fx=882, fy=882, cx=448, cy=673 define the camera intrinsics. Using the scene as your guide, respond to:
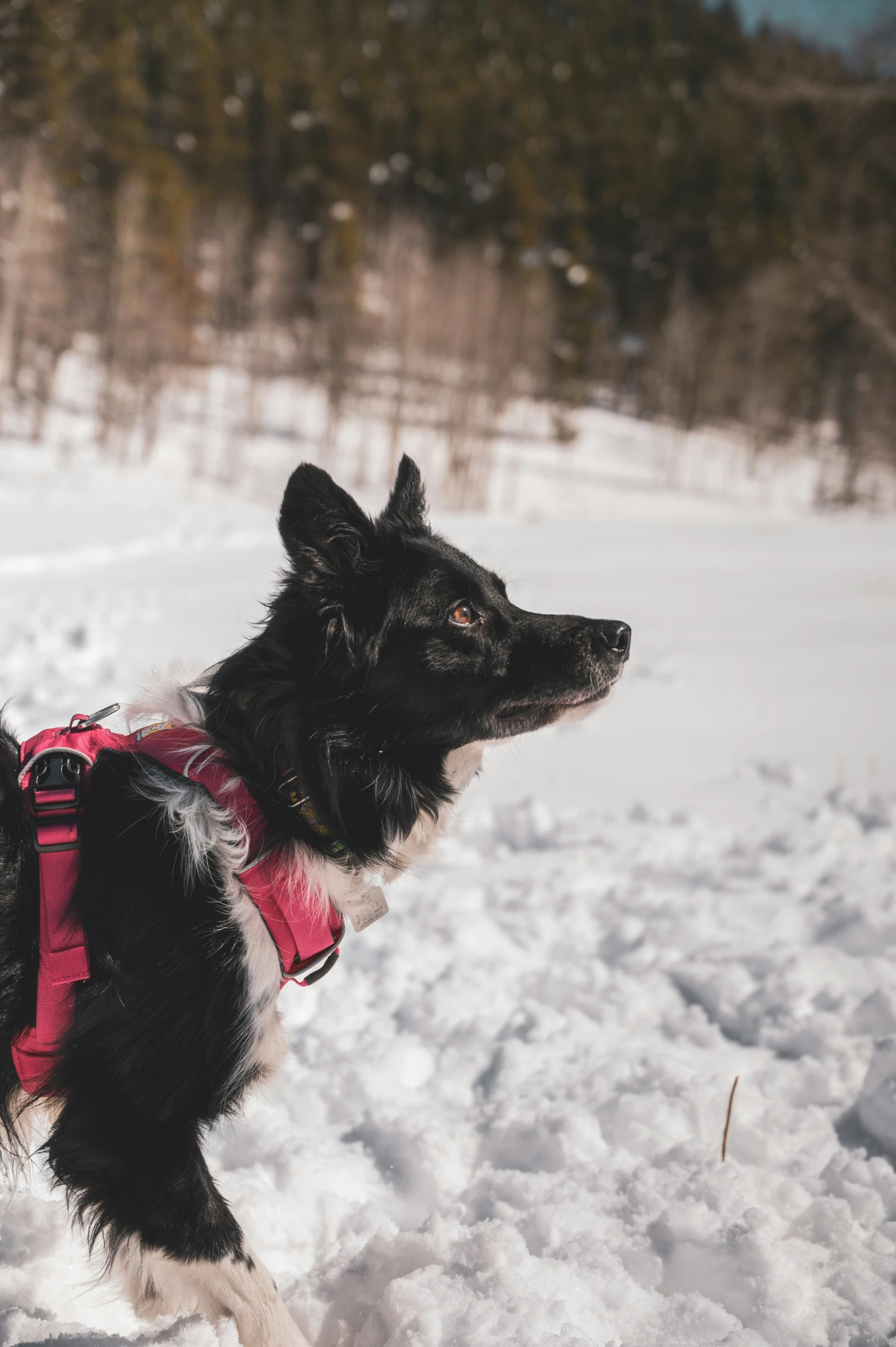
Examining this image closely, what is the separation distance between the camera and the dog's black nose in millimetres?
2471

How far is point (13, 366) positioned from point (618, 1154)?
2650 centimetres

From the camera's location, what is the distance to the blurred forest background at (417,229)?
25688 millimetres

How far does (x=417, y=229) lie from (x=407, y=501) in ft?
88.5

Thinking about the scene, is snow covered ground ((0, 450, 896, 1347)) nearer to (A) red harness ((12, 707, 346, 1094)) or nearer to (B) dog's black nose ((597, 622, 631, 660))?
(A) red harness ((12, 707, 346, 1094))

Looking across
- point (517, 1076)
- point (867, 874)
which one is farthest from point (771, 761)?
point (517, 1076)

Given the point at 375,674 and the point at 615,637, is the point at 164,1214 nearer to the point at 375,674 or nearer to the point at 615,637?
the point at 375,674

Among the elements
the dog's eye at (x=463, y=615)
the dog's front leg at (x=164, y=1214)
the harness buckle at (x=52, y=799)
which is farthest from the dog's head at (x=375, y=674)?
the dog's front leg at (x=164, y=1214)

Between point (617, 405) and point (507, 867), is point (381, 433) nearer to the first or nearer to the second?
point (617, 405)

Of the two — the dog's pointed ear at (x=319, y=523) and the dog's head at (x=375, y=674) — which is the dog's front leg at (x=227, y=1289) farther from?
the dog's pointed ear at (x=319, y=523)

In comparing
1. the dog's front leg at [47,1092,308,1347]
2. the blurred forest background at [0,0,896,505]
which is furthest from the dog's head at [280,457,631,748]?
the blurred forest background at [0,0,896,505]

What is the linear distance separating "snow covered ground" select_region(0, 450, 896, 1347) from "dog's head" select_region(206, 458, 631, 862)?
0.55 m

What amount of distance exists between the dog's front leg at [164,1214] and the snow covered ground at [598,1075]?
109 mm

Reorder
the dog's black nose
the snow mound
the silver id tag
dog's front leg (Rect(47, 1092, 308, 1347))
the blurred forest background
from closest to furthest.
Result: dog's front leg (Rect(47, 1092, 308, 1347)) < the snow mound < the silver id tag < the dog's black nose < the blurred forest background

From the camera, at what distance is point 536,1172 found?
2.45 meters
